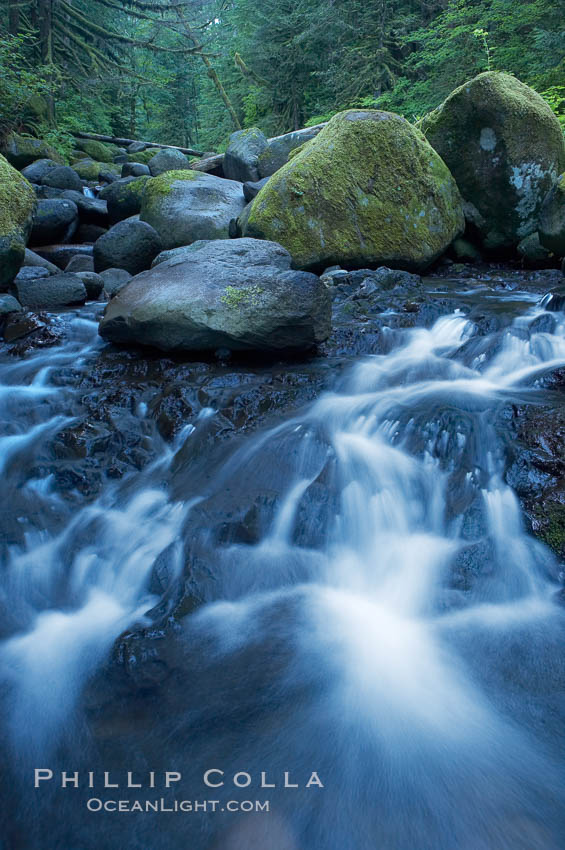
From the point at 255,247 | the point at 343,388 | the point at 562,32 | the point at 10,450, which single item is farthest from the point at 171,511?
the point at 562,32

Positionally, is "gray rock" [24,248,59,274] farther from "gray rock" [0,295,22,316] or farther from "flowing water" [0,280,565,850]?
"flowing water" [0,280,565,850]

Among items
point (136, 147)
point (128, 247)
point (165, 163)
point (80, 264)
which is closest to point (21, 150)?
point (165, 163)

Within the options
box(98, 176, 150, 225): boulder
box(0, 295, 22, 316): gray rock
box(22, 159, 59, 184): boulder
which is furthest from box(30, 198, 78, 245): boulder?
box(0, 295, 22, 316): gray rock

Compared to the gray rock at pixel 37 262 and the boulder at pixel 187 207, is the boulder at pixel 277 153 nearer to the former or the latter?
the boulder at pixel 187 207

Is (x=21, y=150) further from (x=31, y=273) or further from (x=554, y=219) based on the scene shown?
(x=554, y=219)

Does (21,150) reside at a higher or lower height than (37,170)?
higher

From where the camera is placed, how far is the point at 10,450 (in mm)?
3928

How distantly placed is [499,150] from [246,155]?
7208mm

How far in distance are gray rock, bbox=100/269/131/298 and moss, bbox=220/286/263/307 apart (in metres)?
3.86

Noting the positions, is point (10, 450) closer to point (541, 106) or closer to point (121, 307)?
point (121, 307)

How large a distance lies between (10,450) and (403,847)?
3.53 m

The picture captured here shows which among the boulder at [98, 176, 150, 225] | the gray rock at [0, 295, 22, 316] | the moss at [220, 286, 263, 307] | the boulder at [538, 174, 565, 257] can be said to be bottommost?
the gray rock at [0, 295, 22, 316]

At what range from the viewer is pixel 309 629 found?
260cm

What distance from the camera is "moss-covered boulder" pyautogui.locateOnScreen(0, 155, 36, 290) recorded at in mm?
5699
